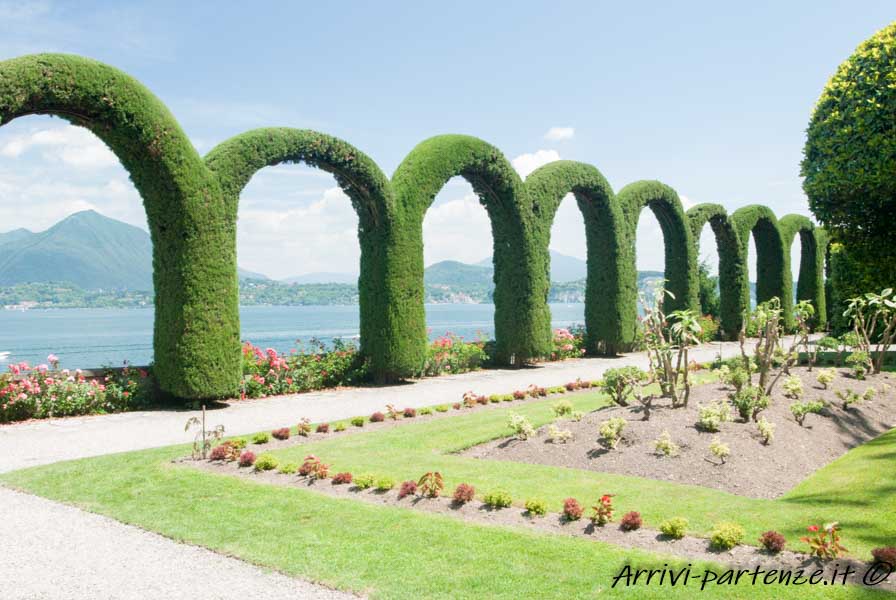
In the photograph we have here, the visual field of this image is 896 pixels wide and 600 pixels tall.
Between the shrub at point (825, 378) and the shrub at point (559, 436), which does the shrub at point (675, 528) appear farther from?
the shrub at point (825, 378)

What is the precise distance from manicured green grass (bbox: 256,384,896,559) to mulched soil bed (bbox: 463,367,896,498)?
0.93ft

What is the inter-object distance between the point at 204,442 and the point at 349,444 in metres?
1.76

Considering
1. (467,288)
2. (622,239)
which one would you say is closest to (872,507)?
(622,239)

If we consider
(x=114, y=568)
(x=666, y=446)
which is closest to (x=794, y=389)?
(x=666, y=446)

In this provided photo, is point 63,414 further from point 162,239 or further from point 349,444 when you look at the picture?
point 349,444

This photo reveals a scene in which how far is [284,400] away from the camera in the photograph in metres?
12.7

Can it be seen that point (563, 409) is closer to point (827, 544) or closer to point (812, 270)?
point (827, 544)

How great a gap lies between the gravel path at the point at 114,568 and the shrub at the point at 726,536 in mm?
2658

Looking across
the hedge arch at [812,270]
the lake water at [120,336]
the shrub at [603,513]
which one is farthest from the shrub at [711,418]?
the hedge arch at [812,270]

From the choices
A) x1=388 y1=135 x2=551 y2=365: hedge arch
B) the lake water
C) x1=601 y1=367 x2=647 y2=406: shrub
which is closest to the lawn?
x1=601 y1=367 x2=647 y2=406: shrub

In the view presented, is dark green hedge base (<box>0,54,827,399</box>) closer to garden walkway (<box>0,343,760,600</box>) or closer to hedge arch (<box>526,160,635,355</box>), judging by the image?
hedge arch (<box>526,160,635,355</box>)

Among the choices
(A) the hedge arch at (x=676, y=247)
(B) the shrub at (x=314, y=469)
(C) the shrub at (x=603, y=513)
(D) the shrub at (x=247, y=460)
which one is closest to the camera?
(C) the shrub at (x=603, y=513)

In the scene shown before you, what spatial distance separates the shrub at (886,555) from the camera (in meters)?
4.34

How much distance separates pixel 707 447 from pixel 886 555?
3426 mm
